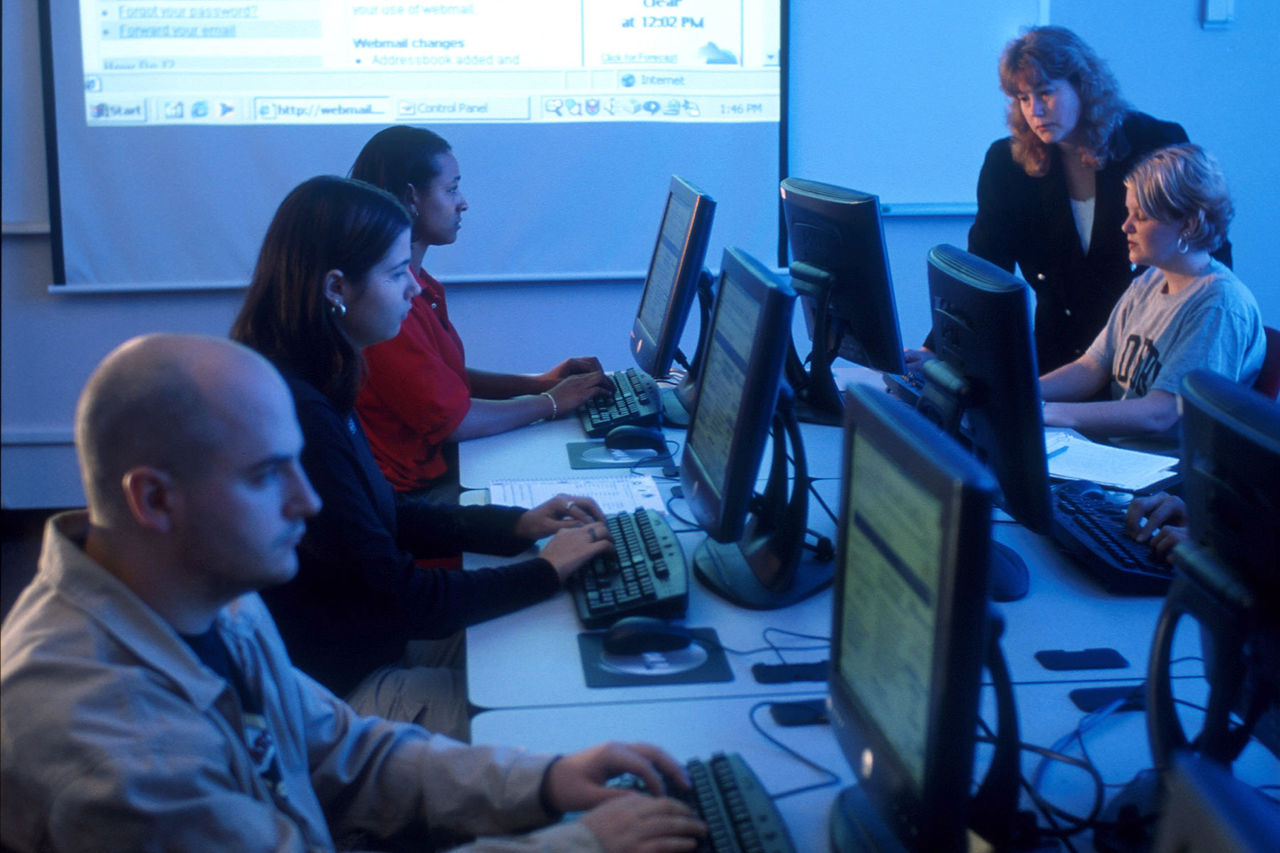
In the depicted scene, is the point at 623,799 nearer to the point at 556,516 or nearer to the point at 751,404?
the point at 751,404

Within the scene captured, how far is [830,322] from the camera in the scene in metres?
2.46

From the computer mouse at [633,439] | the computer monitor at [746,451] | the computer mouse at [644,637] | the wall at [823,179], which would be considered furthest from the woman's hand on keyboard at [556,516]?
the wall at [823,179]

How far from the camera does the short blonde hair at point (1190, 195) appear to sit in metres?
2.40

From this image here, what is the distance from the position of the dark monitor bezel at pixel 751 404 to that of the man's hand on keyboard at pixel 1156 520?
25.2 inches

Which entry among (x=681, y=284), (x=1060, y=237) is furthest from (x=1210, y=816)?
(x=1060, y=237)

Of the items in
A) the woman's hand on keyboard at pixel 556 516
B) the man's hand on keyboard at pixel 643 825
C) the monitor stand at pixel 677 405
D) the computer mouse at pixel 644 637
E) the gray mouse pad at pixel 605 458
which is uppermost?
the monitor stand at pixel 677 405

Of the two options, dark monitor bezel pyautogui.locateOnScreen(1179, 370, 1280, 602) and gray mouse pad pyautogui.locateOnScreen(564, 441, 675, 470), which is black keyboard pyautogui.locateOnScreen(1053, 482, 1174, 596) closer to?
dark monitor bezel pyautogui.locateOnScreen(1179, 370, 1280, 602)

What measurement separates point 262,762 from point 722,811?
429 millimetres

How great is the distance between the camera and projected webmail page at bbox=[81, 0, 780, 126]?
148 inches

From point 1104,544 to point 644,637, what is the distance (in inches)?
29.1

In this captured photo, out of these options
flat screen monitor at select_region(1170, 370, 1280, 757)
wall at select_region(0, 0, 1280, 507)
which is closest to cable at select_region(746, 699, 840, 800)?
flat screen monitor at select_region(1170, 370, 1280, 757)

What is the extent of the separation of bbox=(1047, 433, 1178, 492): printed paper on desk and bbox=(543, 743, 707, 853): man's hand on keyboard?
3.66 feet

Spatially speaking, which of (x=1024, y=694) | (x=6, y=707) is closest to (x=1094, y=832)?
(x=1024, y=694)

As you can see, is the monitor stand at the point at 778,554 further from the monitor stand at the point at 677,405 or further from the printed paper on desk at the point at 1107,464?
the monitor stand at the point at 677,405
